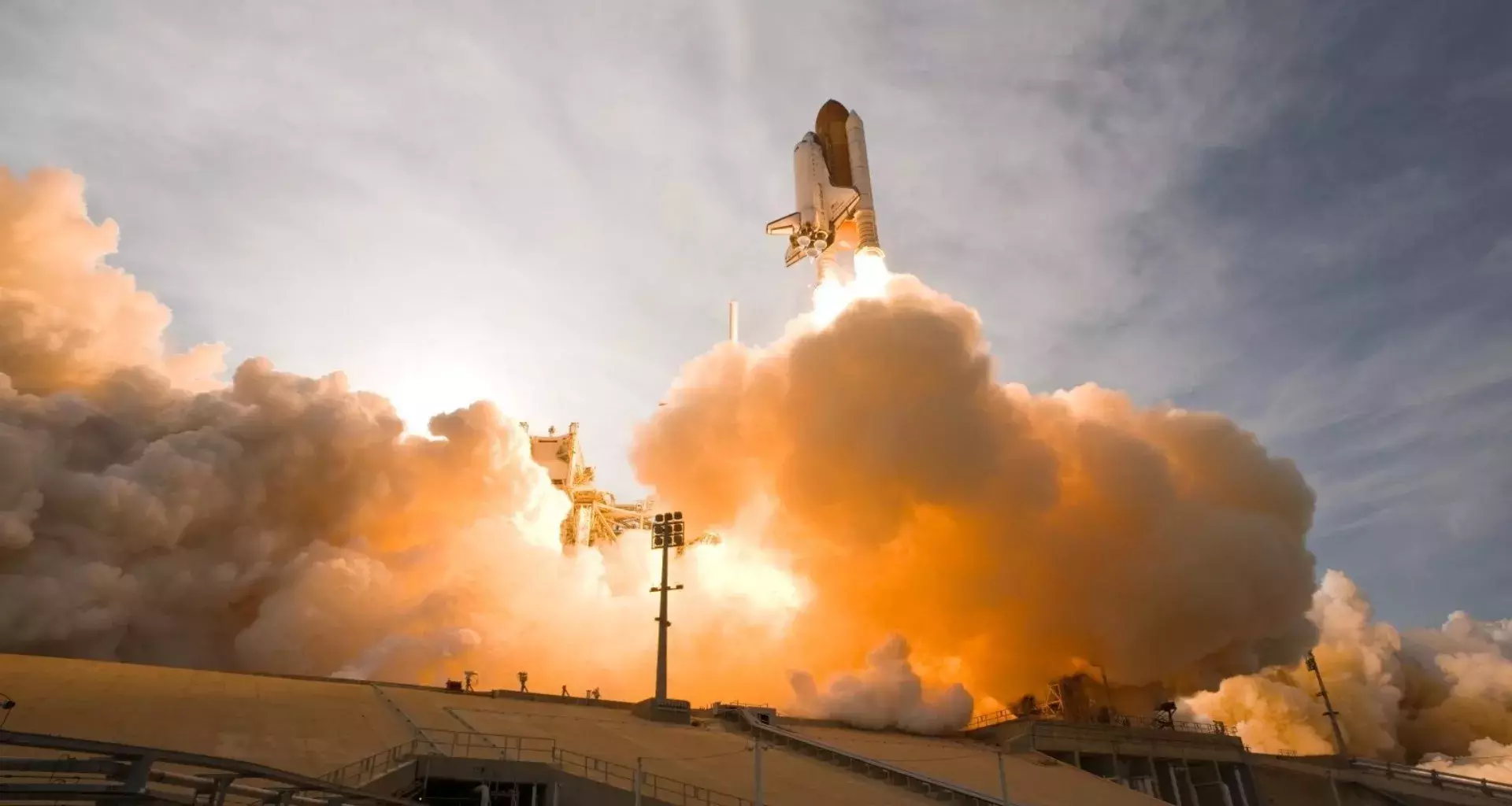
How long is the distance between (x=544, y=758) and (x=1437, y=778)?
4758cm

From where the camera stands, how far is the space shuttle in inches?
2130

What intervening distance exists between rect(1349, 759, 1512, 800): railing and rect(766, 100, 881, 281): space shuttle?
127 ft

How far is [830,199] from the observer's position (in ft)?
178

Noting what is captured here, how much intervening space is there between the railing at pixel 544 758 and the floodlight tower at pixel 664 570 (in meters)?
9.73

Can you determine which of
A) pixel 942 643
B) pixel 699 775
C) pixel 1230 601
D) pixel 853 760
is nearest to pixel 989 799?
pixel 853 760

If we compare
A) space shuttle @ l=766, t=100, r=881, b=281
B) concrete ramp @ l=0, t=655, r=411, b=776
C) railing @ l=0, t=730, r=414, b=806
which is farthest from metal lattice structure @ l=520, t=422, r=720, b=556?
railing @ l=0, t=730, r=414, b=806

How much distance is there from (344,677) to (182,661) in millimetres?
8577

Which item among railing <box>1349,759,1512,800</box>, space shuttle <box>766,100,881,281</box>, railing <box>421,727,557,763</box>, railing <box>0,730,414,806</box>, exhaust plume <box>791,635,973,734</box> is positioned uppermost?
space shuttle <box>766,100,881,281</box>

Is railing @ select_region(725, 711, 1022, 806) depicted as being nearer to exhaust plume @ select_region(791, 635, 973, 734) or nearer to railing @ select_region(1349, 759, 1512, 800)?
exhaust plume @ select_region(791, 635, 973, 734)

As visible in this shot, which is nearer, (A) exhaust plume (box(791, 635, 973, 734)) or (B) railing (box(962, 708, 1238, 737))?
(A) exhaust plume (box(791, 635, 973, 734))

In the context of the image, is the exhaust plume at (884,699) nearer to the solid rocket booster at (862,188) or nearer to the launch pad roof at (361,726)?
the launch pad roof at (361,726)

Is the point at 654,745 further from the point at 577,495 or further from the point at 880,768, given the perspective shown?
the point at 577,495

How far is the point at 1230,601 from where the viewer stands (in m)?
45.1

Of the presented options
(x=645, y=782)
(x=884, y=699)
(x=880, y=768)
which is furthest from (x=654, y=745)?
(x=884, y=699)
